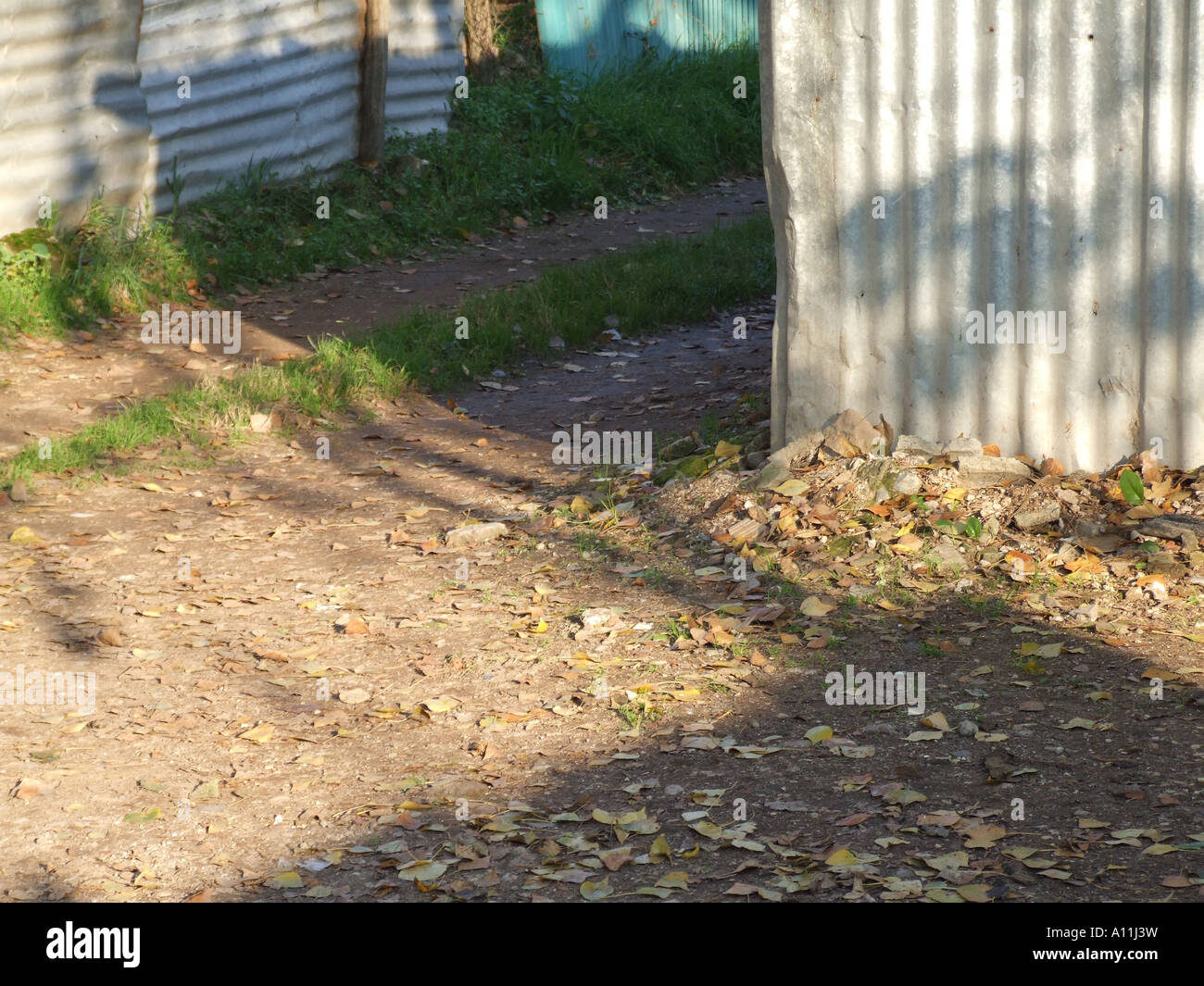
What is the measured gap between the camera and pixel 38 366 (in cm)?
811

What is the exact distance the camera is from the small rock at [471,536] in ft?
19.2

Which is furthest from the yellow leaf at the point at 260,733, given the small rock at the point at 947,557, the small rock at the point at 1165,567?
the small rock at the point at 1165,567

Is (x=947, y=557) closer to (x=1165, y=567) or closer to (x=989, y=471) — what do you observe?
(x=989, y=471)

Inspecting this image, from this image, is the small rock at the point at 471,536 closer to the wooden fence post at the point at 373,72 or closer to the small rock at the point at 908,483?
the small rock at the point at 908,483

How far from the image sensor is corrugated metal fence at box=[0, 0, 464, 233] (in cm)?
883

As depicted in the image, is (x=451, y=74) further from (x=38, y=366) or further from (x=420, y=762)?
(x=420, y=762)

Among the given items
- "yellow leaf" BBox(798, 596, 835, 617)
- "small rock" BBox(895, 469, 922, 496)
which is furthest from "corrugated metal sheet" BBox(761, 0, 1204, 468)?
"yellow leaf" BBox(798, 596, 835, 617)

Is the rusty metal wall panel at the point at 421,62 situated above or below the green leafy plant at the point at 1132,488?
above

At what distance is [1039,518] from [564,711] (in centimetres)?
210

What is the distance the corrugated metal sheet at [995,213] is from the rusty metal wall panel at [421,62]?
7434 millimetres

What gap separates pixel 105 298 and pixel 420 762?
241 inches

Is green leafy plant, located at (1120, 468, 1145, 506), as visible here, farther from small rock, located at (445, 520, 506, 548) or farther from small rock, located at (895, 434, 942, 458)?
small rock, located at (445, 520, 506, 548)

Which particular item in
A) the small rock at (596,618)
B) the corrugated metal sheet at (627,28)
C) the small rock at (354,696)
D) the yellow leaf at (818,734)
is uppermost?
the corrugated metal sheet at (627,28)

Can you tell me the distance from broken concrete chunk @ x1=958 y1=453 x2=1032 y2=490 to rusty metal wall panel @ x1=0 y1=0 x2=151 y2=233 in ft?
21.9
